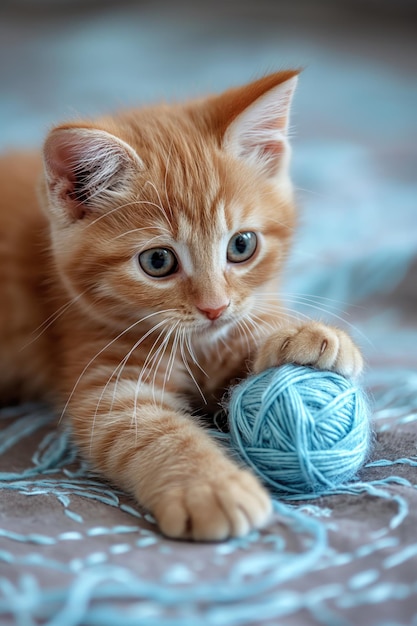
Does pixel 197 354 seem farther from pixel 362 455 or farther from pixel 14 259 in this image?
pixel 14 259

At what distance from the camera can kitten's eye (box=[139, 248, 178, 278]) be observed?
48.1 inches

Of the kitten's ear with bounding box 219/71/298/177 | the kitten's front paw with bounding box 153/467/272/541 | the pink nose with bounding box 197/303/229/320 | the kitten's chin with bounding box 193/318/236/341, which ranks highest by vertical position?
the kitten's ear with bounding box 219/71/298/177

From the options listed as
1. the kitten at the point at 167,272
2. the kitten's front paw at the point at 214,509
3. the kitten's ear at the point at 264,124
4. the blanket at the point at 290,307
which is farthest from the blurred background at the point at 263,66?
the kitten's front paw at the point at 214,509

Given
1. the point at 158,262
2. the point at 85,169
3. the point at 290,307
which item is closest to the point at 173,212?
the point at 158,262

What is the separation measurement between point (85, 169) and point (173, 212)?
192mm

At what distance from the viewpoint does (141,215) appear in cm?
124

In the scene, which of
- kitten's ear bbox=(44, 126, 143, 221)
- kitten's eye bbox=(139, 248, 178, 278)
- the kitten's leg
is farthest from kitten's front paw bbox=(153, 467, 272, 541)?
kitten's ear bbox=(44, 126, 143, 221)

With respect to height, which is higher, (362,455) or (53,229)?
(53,229)

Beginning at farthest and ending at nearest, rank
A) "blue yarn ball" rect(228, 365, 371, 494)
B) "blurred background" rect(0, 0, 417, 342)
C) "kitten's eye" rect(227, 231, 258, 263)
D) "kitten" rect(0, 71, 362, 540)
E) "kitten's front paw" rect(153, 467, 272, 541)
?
"blurred background" rect(0, 0, 417, 342)
"kitten's eye" rect(227, 231, 258, 263)
"kitten" rect(0, 71, 362, 540)
"blue yarn ball" rect(228, 365, 371, 494)
"kitten's front paw" rect(153, 467, 272, 541)

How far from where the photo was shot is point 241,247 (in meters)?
1.29

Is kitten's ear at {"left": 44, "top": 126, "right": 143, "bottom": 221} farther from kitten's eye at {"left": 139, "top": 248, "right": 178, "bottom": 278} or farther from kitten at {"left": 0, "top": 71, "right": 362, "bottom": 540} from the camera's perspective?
kitten's eye at {"left": 139, "top": 248, "right": 178, "bottom": 278}

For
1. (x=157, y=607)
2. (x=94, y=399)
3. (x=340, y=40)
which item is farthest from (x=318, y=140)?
(x=157, y=607)

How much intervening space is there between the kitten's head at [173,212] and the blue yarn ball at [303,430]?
7.8 inches

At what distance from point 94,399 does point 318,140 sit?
1.73 m
